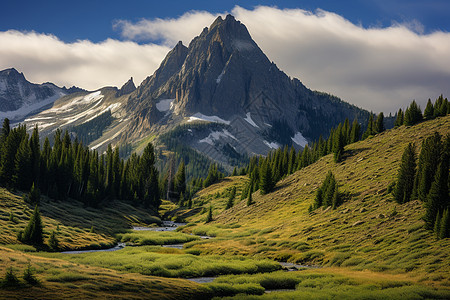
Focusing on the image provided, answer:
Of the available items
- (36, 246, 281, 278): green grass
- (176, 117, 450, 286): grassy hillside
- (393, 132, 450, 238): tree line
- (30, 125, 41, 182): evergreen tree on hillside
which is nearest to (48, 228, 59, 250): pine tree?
(36, 246, 281, 278): green grass

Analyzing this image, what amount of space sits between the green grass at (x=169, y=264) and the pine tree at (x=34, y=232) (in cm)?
865

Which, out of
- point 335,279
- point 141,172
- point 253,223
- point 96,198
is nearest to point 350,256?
point 335,279

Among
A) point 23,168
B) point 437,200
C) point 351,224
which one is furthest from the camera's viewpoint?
point 23,168

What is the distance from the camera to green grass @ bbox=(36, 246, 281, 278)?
52.2 metres

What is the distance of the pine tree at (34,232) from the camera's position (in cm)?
6309

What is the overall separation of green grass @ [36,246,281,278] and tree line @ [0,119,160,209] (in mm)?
43161

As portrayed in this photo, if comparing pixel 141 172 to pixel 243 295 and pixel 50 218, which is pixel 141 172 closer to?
pixel 50 218

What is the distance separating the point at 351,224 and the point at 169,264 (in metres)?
41.3

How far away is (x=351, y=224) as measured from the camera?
78312 millimetres

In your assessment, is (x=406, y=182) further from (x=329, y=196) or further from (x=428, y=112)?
(x=428, y=112)

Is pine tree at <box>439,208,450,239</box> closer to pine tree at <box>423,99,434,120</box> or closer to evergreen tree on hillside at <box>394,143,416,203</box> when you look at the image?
evergreen tree on hillside at <box>394,143,416,203</box>

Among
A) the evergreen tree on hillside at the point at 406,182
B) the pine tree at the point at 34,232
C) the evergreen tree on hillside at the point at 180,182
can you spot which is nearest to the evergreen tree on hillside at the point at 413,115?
the evergreen tree on hillside at the point at 406,182

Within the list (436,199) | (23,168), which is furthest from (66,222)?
(436,199)

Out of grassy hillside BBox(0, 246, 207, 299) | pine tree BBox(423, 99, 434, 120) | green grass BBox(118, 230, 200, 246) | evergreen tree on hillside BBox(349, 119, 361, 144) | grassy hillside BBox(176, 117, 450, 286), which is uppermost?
pine tree BBox(423, 99, 434, 120)
